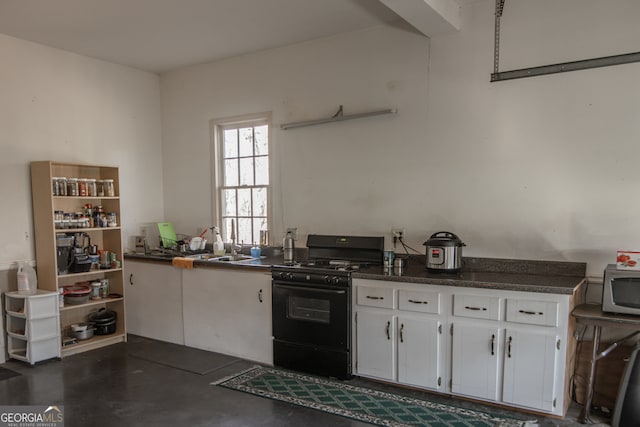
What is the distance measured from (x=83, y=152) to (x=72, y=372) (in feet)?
7.42

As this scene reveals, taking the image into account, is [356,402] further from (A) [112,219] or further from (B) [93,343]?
(A) [112,219]

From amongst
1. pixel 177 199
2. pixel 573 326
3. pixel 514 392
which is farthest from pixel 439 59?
pixel 177 199

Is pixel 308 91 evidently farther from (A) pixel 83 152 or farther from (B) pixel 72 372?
(B) pixel 72 372

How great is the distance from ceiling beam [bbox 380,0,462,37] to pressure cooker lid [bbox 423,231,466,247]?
1656mm

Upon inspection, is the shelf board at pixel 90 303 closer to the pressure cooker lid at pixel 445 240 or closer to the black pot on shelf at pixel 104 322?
the black pot on shelf at pixel 104 322

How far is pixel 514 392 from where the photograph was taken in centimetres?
302

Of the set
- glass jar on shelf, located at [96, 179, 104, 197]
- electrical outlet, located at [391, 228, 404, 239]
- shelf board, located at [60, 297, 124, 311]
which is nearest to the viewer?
electrical outlet, located at [391, 228, 404, 239]

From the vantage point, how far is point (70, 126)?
468 cm

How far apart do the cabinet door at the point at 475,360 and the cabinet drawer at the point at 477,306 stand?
75 mm

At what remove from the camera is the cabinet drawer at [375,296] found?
11.2ft

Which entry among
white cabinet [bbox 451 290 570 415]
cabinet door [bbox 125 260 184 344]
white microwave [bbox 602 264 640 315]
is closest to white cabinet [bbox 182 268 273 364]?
cabinet door [bbox 125 260 184 344]

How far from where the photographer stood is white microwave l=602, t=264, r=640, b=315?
275 centimetres

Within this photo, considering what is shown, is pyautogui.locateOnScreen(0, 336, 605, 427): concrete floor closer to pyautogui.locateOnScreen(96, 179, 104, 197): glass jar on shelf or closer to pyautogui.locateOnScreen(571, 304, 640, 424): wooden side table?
pyautogui.locateOnScreen(571, 304, 640, 424): wooden side table

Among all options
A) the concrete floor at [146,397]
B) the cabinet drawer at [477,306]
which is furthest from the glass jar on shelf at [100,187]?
the cabinet drawer at [477,306]
